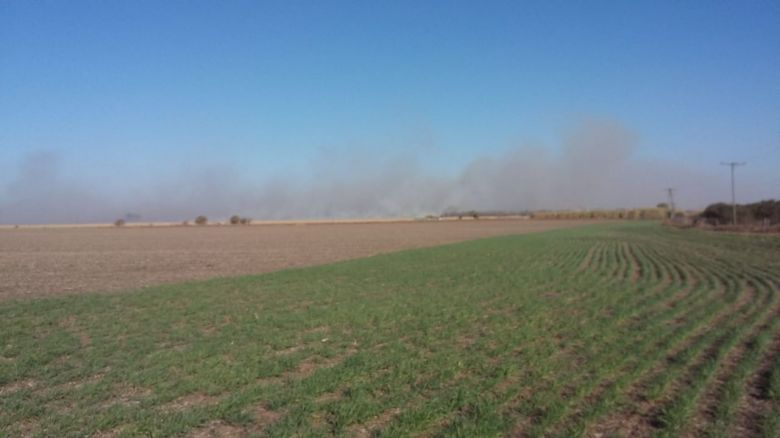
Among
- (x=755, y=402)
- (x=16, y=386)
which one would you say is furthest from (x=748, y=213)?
(x=16, y=386)

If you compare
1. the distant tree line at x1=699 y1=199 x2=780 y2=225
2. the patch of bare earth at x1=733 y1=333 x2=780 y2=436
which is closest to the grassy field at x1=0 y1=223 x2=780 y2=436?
the patch of bare earth at x1=733 y1=333 x2=780 y2=436

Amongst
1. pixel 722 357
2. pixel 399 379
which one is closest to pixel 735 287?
pixel 722 357

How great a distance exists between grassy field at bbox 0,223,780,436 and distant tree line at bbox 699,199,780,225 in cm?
6866

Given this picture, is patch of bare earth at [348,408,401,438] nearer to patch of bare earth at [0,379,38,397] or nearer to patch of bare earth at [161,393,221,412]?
patch of bare earth at [161,393,221,412]

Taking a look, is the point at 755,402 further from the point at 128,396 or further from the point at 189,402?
the point at 128,396

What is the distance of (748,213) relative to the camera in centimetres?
7888

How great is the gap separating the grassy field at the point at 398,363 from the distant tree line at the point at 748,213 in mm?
68657

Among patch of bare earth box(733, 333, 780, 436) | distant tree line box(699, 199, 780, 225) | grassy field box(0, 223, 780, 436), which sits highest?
distant tree line box(699, 199, 780, 225)

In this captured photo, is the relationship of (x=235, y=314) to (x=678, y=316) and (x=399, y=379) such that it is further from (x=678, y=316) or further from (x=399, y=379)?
(x=678, y=316)

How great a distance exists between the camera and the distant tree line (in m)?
73.7

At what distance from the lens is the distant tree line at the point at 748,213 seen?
7369 cm

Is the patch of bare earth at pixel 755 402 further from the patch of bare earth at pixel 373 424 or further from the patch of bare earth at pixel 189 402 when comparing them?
the patch of bare earth at pixel 189 402

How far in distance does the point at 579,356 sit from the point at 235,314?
762cm

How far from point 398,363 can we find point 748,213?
86194 millimetres
